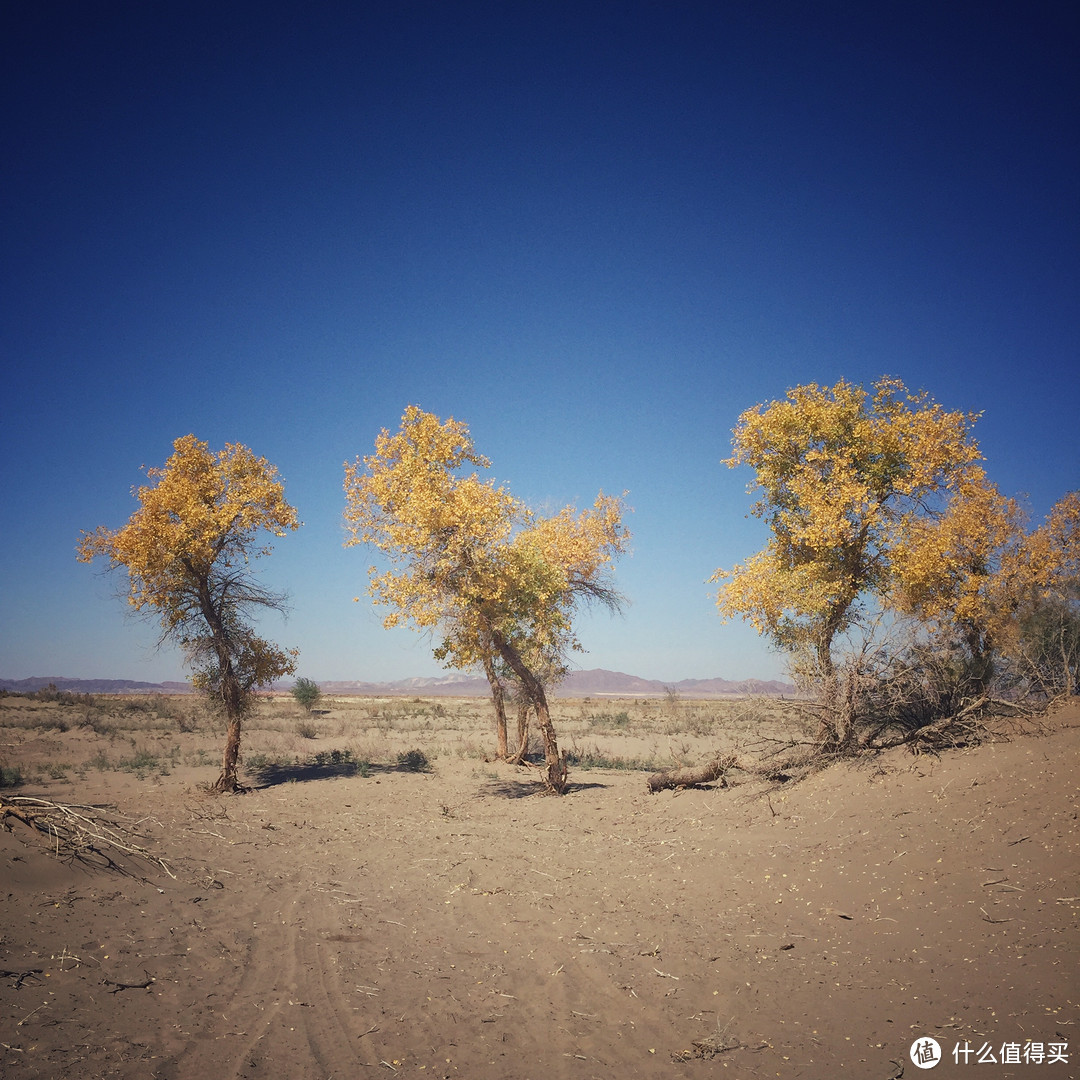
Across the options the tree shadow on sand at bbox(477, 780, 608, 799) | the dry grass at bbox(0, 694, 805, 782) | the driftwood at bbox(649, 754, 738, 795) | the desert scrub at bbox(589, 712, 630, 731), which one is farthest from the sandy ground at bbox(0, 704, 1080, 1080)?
the desert scrub at bbox(589, 712, 630, 731)

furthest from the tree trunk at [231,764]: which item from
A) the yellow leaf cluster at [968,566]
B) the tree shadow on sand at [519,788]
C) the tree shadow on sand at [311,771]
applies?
the yellow leaf cluster at [968,566]

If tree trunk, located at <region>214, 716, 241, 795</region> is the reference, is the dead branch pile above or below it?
above

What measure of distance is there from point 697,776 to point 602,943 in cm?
637

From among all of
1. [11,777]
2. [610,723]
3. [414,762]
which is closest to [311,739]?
[414,762]

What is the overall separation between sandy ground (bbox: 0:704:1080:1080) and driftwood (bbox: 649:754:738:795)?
54.9 inches

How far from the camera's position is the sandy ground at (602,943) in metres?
4.57

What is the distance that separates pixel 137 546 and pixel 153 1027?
12211 mm

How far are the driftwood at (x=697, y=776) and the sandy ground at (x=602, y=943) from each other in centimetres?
139

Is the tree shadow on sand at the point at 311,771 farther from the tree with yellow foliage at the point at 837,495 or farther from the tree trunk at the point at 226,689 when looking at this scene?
the tree with yellow foliage at the point at 837,495

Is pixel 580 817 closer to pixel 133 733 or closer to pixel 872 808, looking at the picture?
pixel 872 808

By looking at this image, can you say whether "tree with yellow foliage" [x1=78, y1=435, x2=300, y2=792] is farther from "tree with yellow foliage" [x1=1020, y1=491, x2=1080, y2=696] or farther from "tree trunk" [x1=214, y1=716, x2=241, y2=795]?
"tree with yellow foliage" [x1=1020, y1=491, x2=1080, y2=696]

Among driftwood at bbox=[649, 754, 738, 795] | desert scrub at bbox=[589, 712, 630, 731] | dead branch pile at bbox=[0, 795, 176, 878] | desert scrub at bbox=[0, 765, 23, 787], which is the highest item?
dead branch pile at bbox=[0, 795, 176, 878]

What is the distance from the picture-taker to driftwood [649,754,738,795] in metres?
12.1

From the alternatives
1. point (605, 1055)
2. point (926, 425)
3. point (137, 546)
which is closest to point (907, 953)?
point (605, 1055)
